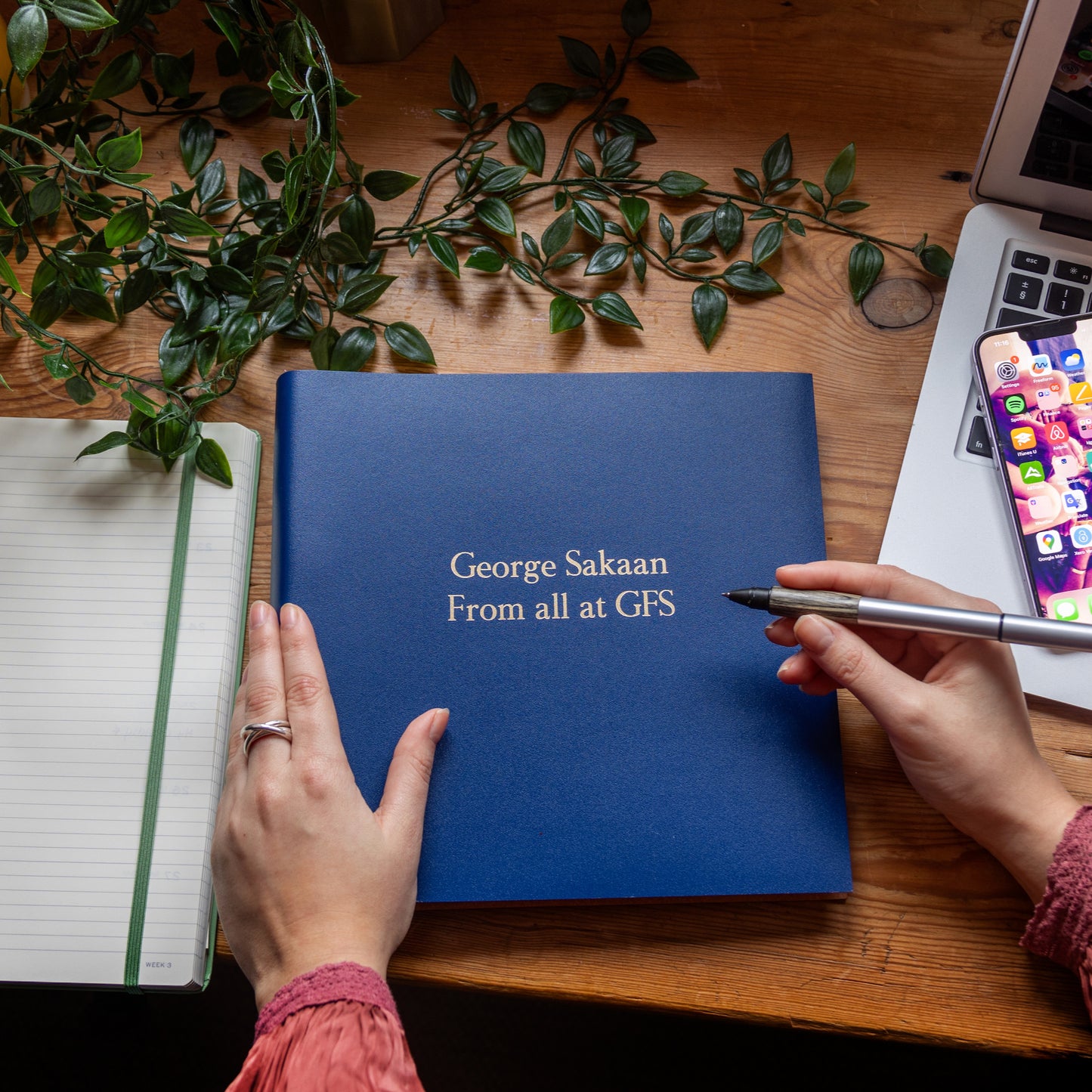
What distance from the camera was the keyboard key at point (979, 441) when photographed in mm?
731

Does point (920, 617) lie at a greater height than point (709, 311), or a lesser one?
lesser

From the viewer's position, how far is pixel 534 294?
79 centimetres

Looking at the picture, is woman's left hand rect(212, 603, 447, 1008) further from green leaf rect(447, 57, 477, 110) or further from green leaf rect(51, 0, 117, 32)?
green leaf rect(447, 57, 477, 110)

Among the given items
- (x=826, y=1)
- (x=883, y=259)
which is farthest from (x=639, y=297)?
(x=826, y=1)

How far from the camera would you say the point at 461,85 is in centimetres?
82

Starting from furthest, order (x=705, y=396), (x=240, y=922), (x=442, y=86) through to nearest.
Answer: (x=442, y=86) < (x=705, y=396) < (x=240, y=922)

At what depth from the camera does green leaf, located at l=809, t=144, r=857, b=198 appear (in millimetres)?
786

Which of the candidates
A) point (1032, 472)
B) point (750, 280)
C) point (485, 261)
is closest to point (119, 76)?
point (485, 261)

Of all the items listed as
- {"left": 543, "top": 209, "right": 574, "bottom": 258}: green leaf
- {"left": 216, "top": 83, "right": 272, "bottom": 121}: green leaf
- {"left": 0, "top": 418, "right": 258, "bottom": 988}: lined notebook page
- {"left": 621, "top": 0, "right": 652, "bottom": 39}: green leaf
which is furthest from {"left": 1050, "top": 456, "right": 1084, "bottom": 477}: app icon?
{"left": 216, "top": 83, "right": 272, "bottom": 121}: green leaf

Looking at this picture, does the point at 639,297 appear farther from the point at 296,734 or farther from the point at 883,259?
the point at 296,734

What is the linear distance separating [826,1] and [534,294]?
0.43 metres

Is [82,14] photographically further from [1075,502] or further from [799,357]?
[1075,502]

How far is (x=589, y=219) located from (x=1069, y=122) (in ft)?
1.30

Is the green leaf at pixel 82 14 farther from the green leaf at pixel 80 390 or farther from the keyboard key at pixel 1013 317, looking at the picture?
the keyboard key at pixel 1013 317
